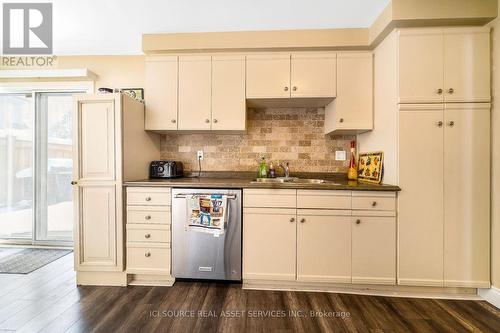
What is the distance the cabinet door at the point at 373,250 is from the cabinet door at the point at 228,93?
4.84 ft

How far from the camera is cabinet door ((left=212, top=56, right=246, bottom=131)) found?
2270 mm

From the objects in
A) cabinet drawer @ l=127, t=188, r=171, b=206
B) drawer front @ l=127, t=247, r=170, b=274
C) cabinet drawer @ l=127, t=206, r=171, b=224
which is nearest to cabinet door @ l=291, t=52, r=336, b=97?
cabinet drawer @ l=127, t=188, r=171, b=206

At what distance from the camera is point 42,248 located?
9.33 feet

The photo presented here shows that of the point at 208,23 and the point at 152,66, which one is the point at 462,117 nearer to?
the point at 208,23

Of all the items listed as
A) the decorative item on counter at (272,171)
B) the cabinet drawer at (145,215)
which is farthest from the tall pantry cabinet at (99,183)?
the decorative item on counter at (272,171)

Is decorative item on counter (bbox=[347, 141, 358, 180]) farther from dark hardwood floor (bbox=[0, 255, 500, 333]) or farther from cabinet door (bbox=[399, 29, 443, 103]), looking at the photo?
dark hardwood floor (bbox=[0, 255, 500, 333])

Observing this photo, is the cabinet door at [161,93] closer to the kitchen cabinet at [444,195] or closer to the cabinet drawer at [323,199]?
the cabinet drawer at [323,199]

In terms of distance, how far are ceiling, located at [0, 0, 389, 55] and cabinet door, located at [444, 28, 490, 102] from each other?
0.68 meters

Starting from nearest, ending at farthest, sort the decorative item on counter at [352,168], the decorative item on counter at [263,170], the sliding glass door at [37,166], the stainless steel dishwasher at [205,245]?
the stainless steel dishwasher at [205,245], the decorative item on counter at [352,168], the decorative item on counter at [263,170], the sliding glass door at [37,166]

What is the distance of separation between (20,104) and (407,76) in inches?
182

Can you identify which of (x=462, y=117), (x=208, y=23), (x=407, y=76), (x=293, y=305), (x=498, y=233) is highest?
(x=208, y=23)

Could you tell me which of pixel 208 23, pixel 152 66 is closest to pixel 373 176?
pixel 208 23

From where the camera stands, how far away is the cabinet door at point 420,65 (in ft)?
5.96

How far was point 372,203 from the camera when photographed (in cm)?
185
